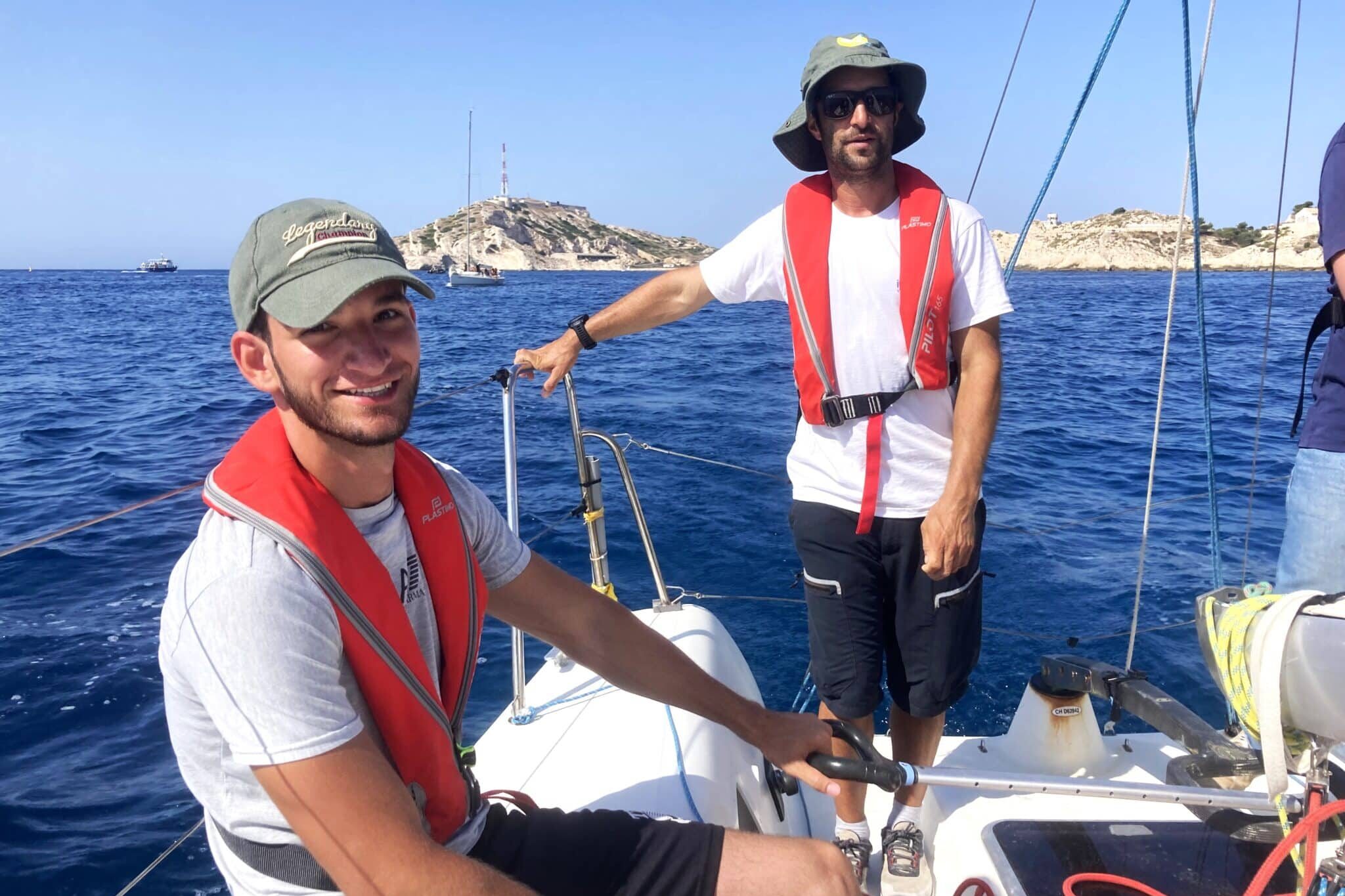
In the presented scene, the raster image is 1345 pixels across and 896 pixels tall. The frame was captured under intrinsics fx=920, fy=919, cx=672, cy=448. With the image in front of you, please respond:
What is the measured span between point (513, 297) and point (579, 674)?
127 ft

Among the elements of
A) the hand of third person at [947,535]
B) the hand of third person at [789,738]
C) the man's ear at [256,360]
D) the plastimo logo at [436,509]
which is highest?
the man's ear at [256,360]

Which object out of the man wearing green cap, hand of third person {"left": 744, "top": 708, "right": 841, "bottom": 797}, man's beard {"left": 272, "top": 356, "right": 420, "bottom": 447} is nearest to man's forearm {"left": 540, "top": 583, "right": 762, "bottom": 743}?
hand of third person {"left": 744, "top": 708, "right": 841, "bottom": 797}

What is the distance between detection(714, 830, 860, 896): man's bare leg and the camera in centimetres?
137

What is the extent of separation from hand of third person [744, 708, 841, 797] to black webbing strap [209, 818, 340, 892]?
A: 737 mm

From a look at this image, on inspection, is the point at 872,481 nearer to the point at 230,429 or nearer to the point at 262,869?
the point at 262,869

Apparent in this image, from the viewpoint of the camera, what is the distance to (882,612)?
84.5 inches

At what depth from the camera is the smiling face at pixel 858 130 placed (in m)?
2.00

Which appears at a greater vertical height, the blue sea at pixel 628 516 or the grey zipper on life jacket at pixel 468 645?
the grey zipper on life jacket at pixel 468 645

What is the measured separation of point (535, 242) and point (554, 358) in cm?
9349

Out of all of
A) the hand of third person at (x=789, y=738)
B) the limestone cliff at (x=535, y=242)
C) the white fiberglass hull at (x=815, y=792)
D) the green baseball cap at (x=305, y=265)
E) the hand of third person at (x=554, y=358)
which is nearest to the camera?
the green baseball cap at (x=305, y=265)

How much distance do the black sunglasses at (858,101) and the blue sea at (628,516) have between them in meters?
2.09

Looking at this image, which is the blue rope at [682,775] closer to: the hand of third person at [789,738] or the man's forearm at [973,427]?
the hand of third person at [789,738]

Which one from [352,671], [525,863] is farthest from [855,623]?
[352,671]

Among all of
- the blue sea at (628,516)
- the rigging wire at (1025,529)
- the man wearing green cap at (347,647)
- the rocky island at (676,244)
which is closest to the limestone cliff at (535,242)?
the rocky island at (676,244)
